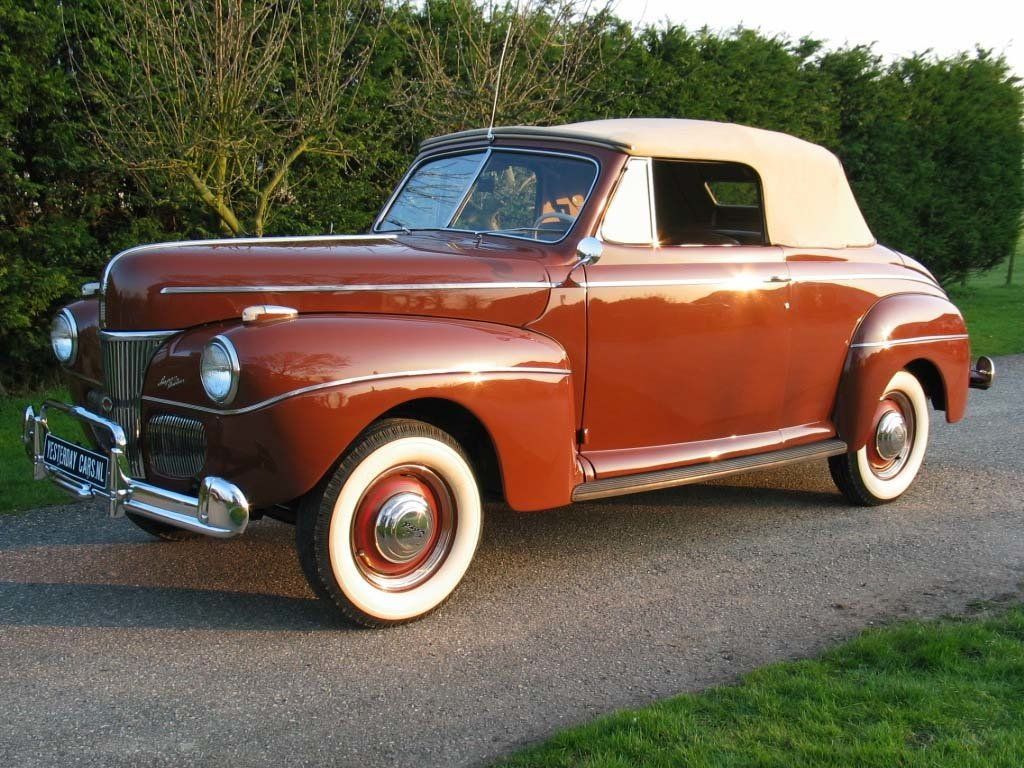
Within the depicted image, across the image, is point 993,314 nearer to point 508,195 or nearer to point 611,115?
point 611,115

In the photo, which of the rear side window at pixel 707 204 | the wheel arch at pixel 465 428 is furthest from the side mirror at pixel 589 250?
the wheel arch at pixel 465 428

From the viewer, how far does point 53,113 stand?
25.0ft

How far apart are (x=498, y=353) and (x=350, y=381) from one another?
2.11 feet

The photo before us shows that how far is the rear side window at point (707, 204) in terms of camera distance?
489cm

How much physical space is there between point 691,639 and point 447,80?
5.63m

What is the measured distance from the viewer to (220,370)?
355 cm

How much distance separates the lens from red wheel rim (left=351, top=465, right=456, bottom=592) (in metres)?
3.87

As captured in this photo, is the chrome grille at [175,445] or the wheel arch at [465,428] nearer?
the chrome grille at [175,445]

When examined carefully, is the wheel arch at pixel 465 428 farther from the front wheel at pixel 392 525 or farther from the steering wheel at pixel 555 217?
the steering wheel at pixel 555 217

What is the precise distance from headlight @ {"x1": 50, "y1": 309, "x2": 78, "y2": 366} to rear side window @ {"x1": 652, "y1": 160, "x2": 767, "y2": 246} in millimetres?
2600

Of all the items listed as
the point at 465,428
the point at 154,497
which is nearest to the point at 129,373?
the point at 154,497

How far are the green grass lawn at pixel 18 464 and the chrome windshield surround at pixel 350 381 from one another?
111 cm

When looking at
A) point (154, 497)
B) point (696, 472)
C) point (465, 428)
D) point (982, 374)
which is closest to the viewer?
point (154, 497)

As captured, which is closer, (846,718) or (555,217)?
(846,718)
